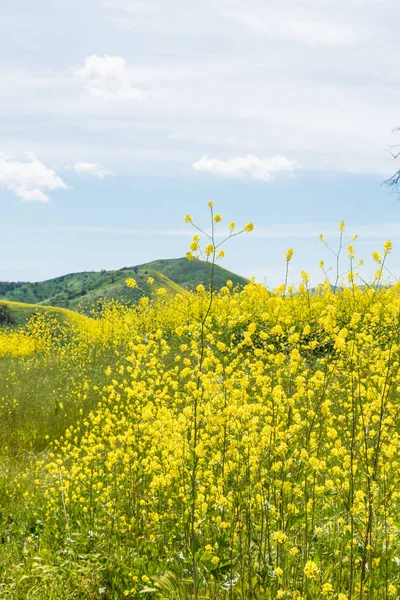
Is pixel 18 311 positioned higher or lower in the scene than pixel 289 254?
lower

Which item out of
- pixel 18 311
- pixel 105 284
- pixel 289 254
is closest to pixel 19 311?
pixel 18 311

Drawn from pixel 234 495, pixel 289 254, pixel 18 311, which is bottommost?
pixel 234 495

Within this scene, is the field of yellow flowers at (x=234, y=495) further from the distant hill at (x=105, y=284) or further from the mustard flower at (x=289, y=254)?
the distant hill at (x=105, y=284)

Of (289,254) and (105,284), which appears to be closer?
(289,254)

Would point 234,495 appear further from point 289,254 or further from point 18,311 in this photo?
point 18,311

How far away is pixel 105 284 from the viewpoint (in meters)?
102

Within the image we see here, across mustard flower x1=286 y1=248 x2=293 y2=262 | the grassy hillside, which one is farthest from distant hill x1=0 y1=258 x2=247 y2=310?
mustard flower x1=286 y1=248 x2=293 y2=262

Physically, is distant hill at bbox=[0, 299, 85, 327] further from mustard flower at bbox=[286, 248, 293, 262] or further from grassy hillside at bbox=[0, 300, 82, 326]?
mustard flower at bbox=[286, 248, 293, 262]

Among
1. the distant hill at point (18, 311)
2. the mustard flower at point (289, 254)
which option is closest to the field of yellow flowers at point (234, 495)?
the mustard flower at point (289, 254)

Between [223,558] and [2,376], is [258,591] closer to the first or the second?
[223,558]

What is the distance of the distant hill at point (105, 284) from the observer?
3568 inches

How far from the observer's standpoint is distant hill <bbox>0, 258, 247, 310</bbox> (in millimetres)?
90625

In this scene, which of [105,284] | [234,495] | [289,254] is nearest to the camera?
[234,495]

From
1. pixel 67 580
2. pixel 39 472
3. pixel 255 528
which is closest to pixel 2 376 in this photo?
pixel 39 472
